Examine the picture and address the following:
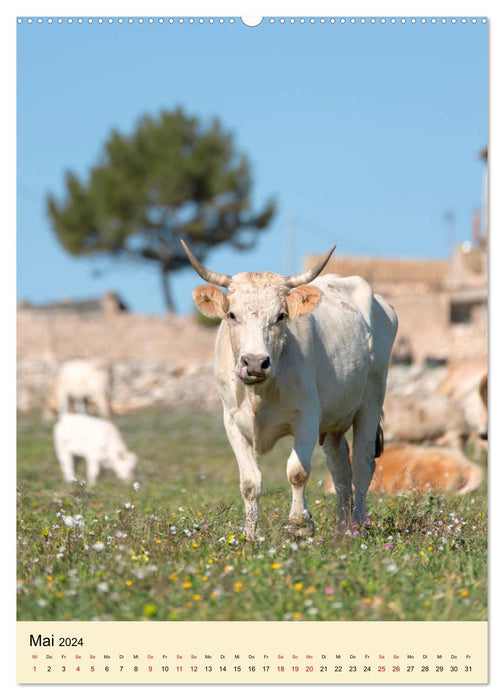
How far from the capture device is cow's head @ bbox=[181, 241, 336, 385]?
249 inches

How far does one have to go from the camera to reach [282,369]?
6.87m

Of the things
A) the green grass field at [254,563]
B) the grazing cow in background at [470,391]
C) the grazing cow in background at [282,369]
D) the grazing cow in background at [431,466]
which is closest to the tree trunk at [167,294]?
the grazing cow in background at [470,391]

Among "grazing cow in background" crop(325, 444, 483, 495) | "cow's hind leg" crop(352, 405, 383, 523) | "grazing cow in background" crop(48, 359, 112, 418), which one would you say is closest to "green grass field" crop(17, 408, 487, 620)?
"cow's hind leg" crop(352, 405, 383, 523)

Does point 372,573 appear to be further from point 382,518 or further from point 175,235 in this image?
point 175,235

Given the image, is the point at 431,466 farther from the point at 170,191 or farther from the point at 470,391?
the point at 170,191

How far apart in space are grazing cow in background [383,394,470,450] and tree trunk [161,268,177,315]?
2232 cm

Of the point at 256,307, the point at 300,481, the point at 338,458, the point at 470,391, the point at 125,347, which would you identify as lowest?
the point at 125,347

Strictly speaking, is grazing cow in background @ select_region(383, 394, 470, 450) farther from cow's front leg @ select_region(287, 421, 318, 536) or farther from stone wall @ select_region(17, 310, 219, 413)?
stone wall @ select_region(17, 310, 219, 413)

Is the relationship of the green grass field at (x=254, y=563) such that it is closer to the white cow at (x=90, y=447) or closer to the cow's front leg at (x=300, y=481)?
the cow's front leg at (x=300, y=481)

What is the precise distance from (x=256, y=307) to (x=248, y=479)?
118 cm

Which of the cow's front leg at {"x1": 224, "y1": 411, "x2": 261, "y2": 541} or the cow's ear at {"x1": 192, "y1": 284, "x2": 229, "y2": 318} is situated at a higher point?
the cow's ear at {"x1": 192, "y1": 284, "x2": 229, "y2": 318}

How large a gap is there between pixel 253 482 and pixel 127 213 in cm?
3231

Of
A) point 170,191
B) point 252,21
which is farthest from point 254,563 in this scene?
point 170,191

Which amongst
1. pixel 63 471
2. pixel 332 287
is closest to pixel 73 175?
pixel 63 471
